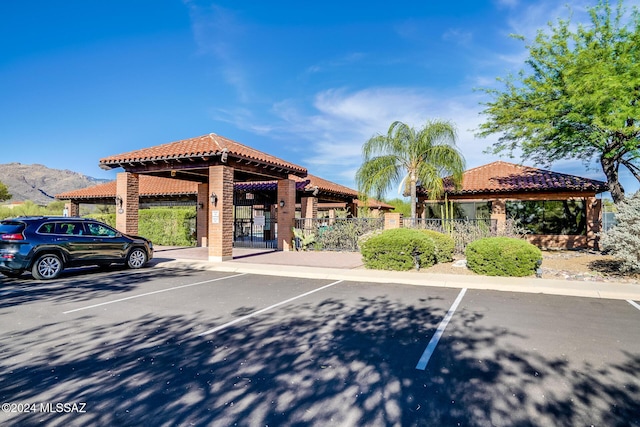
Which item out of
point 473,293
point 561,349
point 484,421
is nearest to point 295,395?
point 484,421

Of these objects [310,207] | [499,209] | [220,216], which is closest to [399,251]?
[220,216]

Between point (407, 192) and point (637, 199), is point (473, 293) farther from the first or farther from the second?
point (407, 192)

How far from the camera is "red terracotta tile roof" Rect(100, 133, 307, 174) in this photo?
13586 millimetres

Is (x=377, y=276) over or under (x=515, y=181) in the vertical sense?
under

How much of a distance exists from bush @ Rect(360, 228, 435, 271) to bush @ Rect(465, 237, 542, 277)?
1.49 m

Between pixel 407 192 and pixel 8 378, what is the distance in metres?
→ 19.0

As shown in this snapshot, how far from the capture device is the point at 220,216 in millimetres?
13445

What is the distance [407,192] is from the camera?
2070cm

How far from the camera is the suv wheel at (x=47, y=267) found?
9789 millimetres

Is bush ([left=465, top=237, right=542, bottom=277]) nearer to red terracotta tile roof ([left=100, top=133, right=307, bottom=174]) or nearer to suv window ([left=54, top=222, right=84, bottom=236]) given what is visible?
red terracotta tile roof ([left=100, top=133, right=307, bottom=174])

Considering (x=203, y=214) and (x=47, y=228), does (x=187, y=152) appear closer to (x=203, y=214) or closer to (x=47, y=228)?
(x=47, y=228)

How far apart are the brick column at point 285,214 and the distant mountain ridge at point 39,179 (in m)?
96.7

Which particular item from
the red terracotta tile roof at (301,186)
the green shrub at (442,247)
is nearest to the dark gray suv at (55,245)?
the red terracotta tile roof at (301,186)

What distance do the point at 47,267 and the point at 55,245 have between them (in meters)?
0.61
